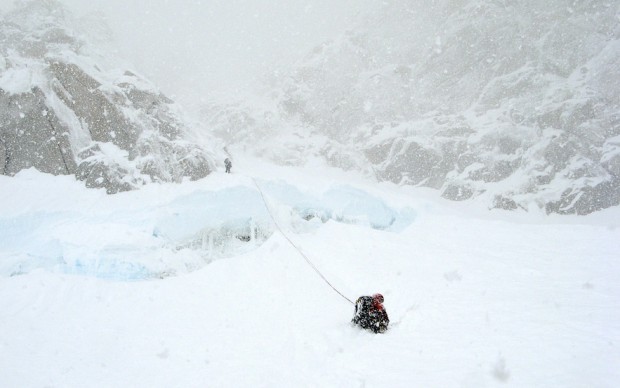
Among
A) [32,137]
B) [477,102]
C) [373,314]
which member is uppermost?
[32,137]

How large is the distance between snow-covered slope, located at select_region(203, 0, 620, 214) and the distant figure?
20190 millimetres

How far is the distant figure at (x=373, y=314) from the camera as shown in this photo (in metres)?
6.36

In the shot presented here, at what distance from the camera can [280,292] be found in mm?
9414

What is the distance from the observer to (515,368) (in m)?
4.27

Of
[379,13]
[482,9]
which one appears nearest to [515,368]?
[482,9]

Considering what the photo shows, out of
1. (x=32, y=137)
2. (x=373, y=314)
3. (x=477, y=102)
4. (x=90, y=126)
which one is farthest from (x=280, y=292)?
(x=477, y=102)

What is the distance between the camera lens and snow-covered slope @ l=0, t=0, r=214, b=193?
54.9ft

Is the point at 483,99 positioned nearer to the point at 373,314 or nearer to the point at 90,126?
the point at 373,314

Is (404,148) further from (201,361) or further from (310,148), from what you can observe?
(201,361)

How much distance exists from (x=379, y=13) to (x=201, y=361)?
53005 mm

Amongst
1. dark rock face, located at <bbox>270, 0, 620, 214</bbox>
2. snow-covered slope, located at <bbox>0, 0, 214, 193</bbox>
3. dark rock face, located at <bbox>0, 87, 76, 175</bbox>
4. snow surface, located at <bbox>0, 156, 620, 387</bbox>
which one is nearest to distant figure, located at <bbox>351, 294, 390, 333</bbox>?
snow surface, located at <bbox>0, 156, 620, 387</bbox>

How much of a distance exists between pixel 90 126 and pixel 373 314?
18.9m

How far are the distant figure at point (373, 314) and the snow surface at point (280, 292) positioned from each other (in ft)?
0.72

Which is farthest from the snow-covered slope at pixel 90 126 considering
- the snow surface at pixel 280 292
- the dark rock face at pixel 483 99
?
the dark rock face at pixel 483 99
